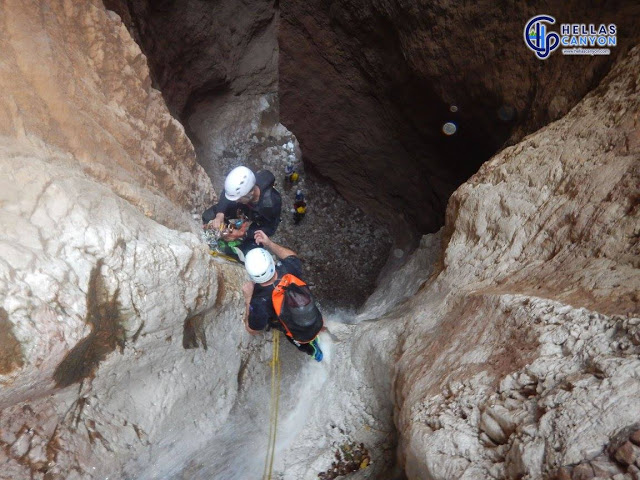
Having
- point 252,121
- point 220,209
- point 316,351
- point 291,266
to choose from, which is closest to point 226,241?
point 220,209

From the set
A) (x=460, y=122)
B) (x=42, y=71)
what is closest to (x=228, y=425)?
(x=42, y=71)

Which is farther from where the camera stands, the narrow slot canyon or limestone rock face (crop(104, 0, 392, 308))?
limestone rock face (crop(104, 0, 392, 308))

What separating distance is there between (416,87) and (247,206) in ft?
7.14

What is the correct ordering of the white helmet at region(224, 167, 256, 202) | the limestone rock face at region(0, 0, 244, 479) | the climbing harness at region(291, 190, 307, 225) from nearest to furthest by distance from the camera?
the limestone rock face at region(0, 0, 244, 479) < the white helmet at region(224, 167, 256, 202) < the climbing harness at region(291, 190, 307, 225)

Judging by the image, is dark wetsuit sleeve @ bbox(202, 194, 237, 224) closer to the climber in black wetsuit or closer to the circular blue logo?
the climber in black wetsuit

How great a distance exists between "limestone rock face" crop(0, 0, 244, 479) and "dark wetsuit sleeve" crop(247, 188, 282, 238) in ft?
2.65

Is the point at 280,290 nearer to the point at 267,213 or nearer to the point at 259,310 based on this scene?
the point at 259,310

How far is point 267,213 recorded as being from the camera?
3.87 metres

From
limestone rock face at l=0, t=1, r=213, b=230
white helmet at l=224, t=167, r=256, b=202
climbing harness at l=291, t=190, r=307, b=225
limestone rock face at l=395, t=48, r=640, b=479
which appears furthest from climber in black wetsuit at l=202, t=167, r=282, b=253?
climbing harness at l=291, t=190, r=307, b=225

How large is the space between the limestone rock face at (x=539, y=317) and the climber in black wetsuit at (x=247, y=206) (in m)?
1.71

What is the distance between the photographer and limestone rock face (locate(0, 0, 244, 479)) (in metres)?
1.90

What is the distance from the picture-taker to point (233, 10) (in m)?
6.22

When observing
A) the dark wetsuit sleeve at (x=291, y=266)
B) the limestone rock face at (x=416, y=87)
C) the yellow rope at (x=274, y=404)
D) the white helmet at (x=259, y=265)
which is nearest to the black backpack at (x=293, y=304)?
the white helmet at (x=259, y=265)

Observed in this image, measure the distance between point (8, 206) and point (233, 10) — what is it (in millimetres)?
5381
